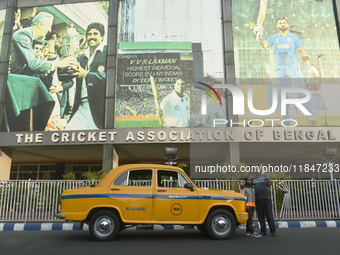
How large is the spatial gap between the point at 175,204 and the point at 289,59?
13.8 meters

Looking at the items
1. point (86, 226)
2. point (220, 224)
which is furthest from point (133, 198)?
point (86, 226)

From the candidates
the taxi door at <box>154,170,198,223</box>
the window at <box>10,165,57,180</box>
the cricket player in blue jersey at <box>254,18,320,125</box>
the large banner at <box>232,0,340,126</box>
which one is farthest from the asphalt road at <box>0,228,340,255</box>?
the window at <box>10,165,57,180</box>

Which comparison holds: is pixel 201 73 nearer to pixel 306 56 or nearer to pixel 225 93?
pixel 225 93

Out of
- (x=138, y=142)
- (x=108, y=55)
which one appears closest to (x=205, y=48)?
(x=108, y=55)

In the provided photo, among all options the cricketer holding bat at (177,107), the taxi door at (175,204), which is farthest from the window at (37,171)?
the taxi door at (175,204)

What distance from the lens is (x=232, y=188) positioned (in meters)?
11.6

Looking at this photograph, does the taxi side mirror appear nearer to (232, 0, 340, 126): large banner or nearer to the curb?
the curb

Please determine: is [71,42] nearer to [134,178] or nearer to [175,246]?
[134,178]

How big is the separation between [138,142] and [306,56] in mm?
11189

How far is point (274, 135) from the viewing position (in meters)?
16.4

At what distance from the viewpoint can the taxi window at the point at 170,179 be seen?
24.3 feet

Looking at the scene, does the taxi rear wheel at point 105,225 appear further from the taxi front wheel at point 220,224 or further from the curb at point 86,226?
the curb at point 86,226

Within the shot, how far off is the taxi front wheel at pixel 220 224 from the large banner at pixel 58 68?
11.4 meters

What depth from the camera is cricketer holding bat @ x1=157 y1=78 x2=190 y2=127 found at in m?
16.9
